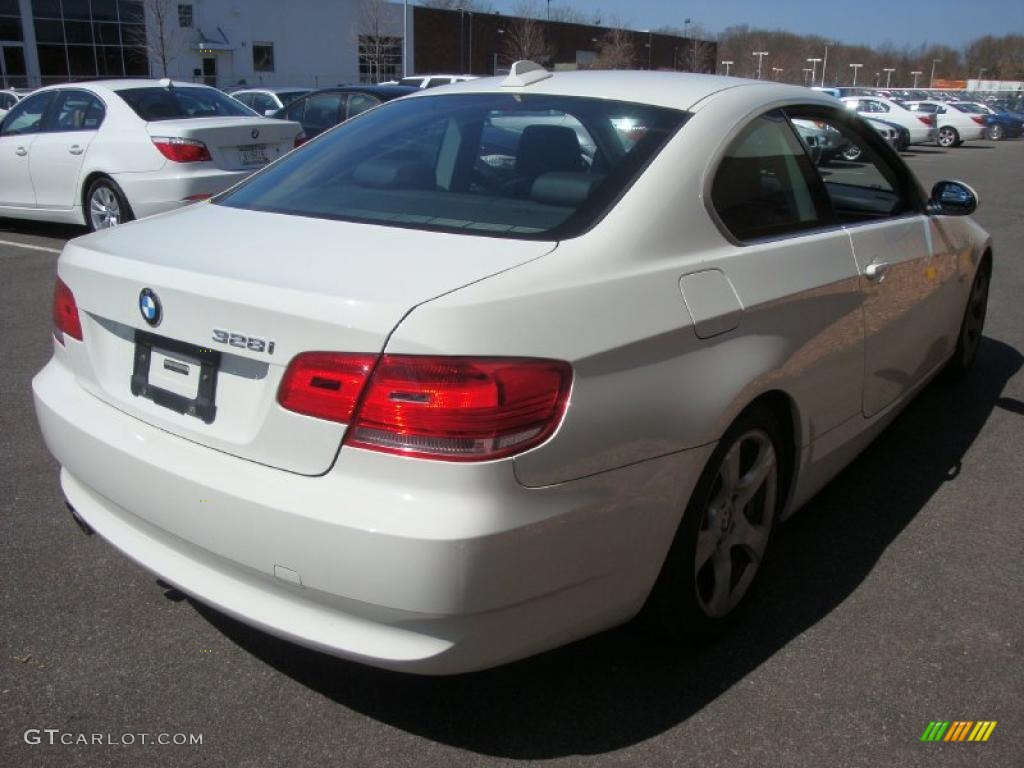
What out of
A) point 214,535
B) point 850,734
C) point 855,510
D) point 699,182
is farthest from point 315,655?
point 855,510

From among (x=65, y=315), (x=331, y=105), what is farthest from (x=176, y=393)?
(x=331, y=105)

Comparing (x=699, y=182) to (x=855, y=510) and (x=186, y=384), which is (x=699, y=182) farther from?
(x=855, y=510)

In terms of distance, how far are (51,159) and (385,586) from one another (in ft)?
29.3

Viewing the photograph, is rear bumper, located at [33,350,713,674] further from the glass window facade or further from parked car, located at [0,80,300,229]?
the glass window facade

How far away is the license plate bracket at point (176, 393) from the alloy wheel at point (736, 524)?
4.28 feet

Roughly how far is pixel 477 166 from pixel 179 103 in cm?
734

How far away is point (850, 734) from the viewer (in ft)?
8.20

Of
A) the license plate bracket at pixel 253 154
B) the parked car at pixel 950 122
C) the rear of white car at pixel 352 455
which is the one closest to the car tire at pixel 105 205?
the license plate bracket at pixel 253 154

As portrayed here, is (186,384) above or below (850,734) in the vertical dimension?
above

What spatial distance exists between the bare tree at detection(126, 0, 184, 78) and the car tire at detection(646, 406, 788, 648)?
45818 millimetres

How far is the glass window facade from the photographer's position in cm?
4409

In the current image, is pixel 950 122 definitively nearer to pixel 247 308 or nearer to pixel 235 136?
pixel 235 136

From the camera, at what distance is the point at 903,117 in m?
31.3

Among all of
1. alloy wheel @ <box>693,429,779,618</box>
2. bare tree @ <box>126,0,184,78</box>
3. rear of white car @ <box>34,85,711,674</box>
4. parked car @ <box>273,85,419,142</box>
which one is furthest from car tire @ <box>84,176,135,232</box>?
bare tree @ <box>126,0,184,78</box>
